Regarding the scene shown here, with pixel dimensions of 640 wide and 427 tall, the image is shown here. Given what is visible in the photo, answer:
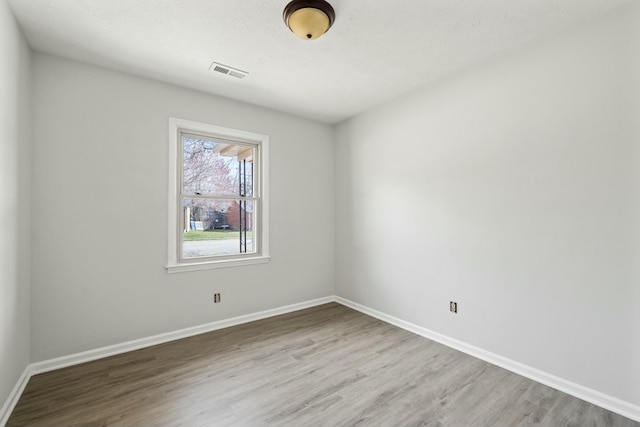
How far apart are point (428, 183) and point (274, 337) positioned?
2.30 metres

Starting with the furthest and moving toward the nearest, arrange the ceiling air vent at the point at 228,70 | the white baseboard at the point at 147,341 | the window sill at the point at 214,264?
the window sill at the point at 214,264 → the ceiling air vent at the point at 228,70 → the white baseboard at the point at 147,341

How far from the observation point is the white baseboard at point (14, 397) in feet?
5.93

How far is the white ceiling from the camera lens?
1.95 m

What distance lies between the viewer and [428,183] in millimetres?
3123

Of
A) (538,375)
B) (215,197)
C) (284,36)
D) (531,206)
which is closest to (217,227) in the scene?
(215,197)

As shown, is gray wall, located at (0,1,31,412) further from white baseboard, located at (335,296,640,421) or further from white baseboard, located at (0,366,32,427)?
white baseboard, located at (335,296,640,421)

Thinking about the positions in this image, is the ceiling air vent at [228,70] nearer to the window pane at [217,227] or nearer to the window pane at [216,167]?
the window pane at [216,167]

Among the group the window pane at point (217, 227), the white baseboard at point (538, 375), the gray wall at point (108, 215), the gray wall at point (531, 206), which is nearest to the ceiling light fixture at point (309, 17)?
the gray wall at point (531, 206)

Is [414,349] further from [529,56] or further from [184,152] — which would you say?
[184,152]

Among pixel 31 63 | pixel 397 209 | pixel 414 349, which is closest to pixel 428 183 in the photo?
pixel 397 209

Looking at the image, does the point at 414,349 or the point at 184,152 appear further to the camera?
the point at 184,152

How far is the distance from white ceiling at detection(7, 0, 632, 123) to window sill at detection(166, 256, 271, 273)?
189 centimetres

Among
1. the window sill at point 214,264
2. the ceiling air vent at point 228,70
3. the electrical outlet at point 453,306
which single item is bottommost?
the electrical outlet at point 453,306

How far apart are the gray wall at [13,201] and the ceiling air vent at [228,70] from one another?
1.32 m
